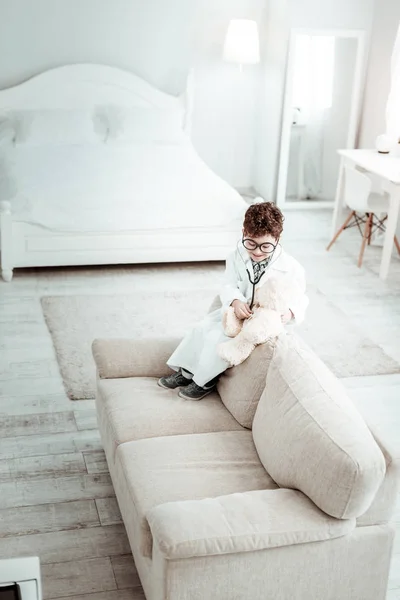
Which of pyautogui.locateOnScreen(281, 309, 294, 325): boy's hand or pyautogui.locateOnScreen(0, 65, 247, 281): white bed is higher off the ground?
pyautogui.locateOnScreen(281, 309, 294, 325): boy's hand

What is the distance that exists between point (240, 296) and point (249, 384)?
1.19 feet

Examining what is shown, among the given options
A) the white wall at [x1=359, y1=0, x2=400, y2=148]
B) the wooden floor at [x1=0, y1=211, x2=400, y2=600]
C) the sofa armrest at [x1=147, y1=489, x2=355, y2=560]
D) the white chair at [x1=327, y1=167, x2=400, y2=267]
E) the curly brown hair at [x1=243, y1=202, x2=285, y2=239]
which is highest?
the white wall at [x1=359, y1=0, x2=400, y2=148]

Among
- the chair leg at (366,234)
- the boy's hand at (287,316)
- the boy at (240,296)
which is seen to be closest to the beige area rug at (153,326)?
the chair leg at (366,234)

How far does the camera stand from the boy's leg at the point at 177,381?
300cm

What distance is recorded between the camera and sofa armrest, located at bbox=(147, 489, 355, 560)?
2032 millimetres

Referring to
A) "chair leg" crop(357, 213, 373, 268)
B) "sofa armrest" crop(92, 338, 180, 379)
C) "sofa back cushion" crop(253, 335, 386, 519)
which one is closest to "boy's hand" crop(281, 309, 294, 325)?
"sofa back cushion" crop(253, 335, 386, 519)

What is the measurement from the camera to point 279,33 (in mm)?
6477

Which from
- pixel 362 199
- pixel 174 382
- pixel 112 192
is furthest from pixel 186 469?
pixel 362 199

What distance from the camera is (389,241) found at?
5.29 metres

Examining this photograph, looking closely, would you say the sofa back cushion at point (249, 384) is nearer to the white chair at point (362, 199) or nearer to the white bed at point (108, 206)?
the white bed at point (108, 206)

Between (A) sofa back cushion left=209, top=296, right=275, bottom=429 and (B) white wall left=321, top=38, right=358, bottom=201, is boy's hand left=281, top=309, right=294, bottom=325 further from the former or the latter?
(B) white wall left=321, top=38, right=358, bottom=201

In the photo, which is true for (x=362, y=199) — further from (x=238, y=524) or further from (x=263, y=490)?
(x=238, y=524)

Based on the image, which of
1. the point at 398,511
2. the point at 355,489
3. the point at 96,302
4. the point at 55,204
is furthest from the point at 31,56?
the point at 355,489

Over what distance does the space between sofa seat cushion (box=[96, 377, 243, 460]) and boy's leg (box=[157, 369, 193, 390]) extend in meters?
0.02
